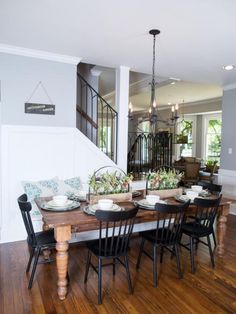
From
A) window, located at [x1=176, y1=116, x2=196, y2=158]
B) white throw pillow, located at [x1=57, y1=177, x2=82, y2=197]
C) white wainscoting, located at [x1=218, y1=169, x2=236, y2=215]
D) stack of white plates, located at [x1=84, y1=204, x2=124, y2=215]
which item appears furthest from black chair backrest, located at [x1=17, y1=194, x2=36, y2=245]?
window, located at [x1=176, y1=116, x2=196, y2=158]

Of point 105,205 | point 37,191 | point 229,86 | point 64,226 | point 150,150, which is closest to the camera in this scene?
point 64,226

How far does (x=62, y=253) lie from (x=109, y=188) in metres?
0.84

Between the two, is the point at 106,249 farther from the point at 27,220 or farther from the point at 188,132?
the point at 188,132

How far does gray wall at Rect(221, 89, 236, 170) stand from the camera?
17.6ft

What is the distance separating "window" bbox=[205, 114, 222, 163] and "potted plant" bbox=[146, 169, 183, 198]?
277 inches

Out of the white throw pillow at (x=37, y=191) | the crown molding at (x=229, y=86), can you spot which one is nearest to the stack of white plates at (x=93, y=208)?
the white throw pillow at (x=37, y=191)

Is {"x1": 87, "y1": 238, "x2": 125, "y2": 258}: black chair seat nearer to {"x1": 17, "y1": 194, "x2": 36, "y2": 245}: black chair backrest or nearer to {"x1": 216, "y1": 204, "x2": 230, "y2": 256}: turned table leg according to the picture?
{"x1": 17, "y1": 194, "x2": 36, "y2": 245}: black chair backrest

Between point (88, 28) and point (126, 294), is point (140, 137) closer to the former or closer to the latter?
point (88, 28)

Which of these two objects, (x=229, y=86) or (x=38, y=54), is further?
(x=229, y=86)

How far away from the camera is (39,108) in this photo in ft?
12.3

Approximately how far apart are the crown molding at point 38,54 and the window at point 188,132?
7078 mm

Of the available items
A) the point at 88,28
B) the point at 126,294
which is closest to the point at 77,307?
the point at 126,294

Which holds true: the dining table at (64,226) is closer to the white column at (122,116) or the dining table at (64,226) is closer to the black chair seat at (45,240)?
the black chair seat at (45,240)

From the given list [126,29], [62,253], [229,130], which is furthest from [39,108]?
[229,130]
